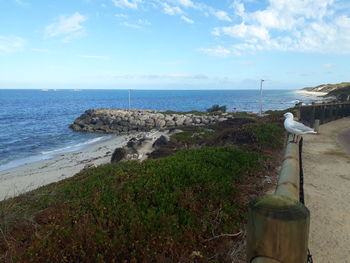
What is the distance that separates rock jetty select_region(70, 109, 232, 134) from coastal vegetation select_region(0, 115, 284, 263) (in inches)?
1040

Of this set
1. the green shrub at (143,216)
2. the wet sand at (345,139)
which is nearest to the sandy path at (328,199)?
the wet sand at (345,139)

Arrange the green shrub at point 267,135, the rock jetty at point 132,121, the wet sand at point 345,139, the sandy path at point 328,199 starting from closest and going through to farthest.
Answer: the sandy path at point 328,199, the green shrub at point 267,135, the wet sand at point 345,139, the rock jetty at point 132,121

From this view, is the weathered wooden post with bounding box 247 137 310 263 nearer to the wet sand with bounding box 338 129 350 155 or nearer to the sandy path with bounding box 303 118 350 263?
the sandy path with bounding box 303 118 350 263

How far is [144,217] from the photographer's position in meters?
4.79

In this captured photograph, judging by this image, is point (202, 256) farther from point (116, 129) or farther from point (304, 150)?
point (116, 129)

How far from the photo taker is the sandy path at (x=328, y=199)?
4.39 m

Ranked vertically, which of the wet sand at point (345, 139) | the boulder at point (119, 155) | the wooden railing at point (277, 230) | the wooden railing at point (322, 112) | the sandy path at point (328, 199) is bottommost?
the boulder at point (119, 155)

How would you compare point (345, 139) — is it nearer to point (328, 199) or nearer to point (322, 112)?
point (322, 112)

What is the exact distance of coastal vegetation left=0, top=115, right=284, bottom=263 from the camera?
13.2ft

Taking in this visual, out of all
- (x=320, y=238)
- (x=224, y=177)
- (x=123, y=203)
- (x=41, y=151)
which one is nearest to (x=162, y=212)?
(x=123, y=203)

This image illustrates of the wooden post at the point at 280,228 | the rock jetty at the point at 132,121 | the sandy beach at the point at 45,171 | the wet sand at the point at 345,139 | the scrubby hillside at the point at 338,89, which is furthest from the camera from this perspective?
the scrubby hillside at the point at 338,89

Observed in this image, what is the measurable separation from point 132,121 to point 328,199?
114 ft

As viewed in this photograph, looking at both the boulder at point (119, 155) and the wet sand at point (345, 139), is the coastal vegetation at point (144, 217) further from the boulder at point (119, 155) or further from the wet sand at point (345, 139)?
the boulder at point (119, 155)

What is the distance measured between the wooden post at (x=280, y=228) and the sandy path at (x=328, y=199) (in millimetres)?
3148
